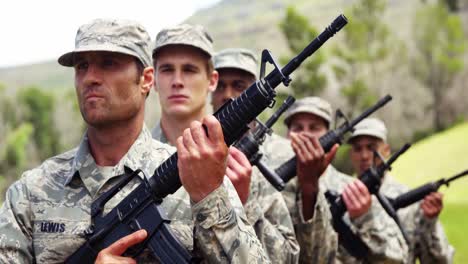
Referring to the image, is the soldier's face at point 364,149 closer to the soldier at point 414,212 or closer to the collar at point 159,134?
Answer: the soldier at point 414,212

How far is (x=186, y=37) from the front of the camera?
17.8ft

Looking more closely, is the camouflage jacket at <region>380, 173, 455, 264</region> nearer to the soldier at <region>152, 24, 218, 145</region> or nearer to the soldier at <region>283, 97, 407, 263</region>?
the soldier at <region>283, 97, 407, 263</region>

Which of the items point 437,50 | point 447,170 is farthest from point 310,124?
point 437,50

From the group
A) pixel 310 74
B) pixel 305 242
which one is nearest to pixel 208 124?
pixel 305 242

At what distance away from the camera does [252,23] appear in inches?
7377

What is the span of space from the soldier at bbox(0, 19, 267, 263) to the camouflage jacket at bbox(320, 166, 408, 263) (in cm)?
365

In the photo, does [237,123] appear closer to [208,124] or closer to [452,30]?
[208,124]

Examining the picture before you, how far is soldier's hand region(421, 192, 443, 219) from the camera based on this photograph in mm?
8164

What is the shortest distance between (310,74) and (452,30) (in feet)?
50.7

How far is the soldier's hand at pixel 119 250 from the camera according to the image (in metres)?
3.33

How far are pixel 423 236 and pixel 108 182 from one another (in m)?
5.56

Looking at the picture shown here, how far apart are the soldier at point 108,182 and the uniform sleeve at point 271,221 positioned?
97 cm

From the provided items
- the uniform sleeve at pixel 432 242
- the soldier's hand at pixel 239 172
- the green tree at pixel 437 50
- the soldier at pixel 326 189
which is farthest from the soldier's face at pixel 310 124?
the green tree at pixel 437 50

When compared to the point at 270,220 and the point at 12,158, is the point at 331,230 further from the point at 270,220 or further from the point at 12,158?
the point at 12,158
